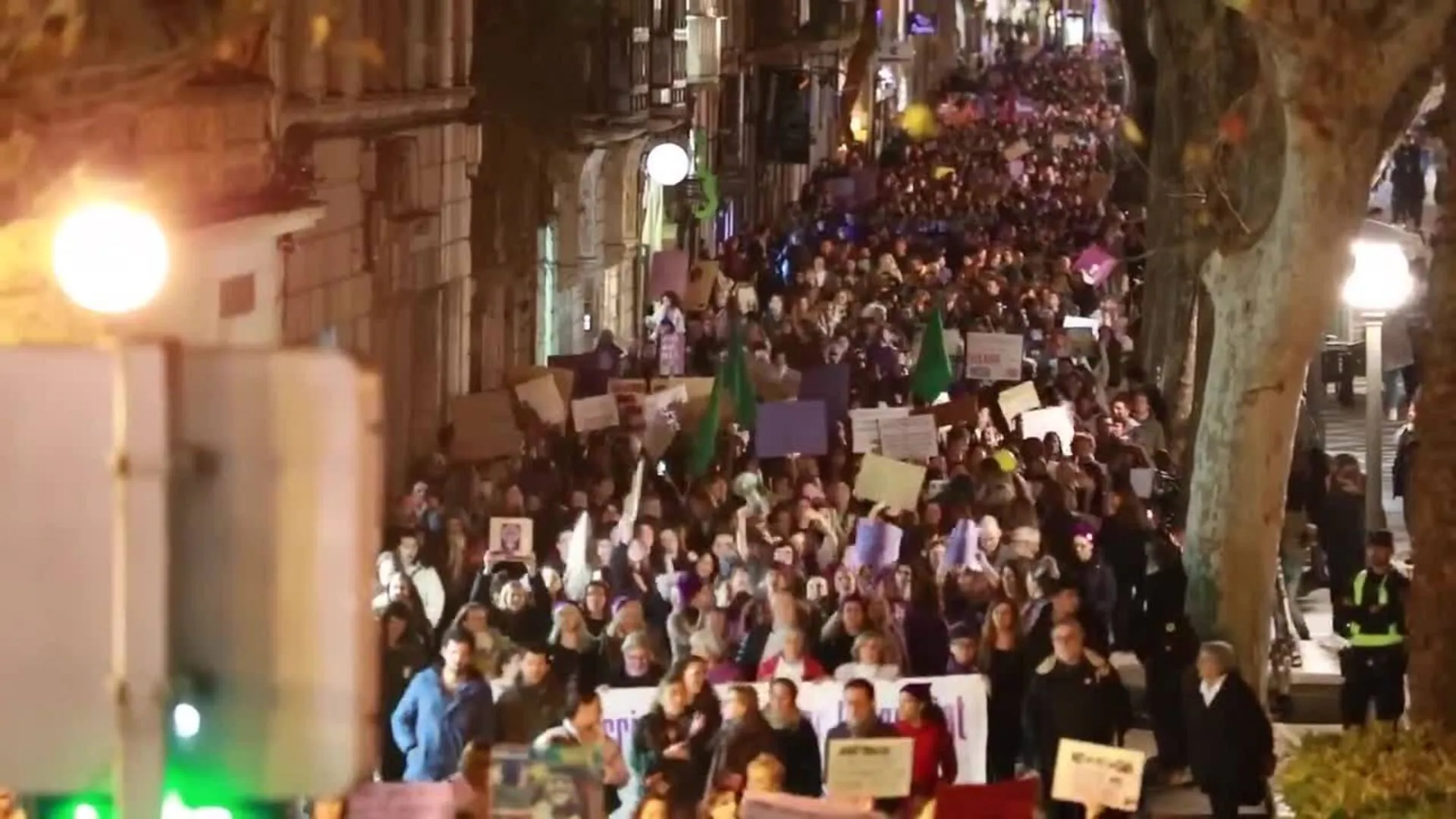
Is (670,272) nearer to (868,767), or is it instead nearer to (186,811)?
(868,767)

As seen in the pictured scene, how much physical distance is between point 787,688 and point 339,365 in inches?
309

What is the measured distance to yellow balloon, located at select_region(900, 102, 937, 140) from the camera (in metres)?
79.1

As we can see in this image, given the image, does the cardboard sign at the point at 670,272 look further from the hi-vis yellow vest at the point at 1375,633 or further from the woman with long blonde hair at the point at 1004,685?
the woman with long blonde hair at the point at 1004,685

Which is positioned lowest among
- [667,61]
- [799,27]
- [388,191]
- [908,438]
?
[908,438]

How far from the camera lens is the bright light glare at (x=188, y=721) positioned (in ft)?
10.6

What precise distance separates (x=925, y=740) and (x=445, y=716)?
209 cm

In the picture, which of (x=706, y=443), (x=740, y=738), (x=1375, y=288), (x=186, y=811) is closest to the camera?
(x=186, y=811)

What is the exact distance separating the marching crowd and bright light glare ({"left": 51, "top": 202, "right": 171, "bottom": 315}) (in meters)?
6.35

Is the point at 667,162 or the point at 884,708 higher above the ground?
the point at 667,162

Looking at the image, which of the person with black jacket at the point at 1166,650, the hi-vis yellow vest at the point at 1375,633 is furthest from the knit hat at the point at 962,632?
the hi-vis yellow vest at the point at 1375,633

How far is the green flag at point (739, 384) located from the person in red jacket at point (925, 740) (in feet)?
32.0

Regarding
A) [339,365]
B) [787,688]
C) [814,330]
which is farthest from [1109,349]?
[339,365]

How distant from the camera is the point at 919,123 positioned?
8150cm

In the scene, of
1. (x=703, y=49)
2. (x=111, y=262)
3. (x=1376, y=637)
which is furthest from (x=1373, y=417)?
(x=703, y=49)
